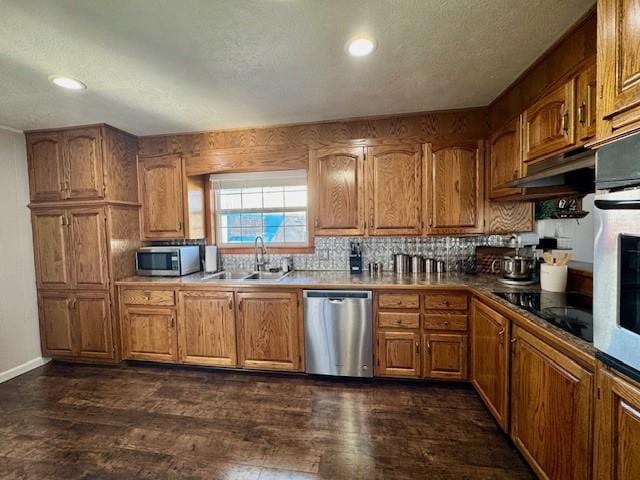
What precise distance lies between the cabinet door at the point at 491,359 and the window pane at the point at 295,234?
71.9 inches

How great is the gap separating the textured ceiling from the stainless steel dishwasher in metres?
1.65

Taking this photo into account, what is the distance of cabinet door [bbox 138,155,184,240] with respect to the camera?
308 centimetres

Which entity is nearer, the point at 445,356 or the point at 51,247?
the point at 445,356

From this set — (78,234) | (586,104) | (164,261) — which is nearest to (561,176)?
(586,104)

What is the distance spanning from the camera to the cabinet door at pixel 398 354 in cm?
242

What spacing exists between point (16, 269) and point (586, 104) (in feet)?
15.4

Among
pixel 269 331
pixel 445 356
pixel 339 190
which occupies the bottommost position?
pixel 445 356

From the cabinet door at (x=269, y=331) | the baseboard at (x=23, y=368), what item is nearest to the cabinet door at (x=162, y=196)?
the cabinet door at (x=269, y=331)

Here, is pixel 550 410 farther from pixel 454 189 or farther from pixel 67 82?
pixel 67 82

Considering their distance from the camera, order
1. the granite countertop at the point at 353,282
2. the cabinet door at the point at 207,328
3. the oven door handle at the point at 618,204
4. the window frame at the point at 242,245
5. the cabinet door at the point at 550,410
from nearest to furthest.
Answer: the oven door handle at the point at 618,204
the cabinet door at the point at 550,410
the granite countertop at the point at 353,282
the cabinet door at the point at 207,328
the window frame at the point at 242,245

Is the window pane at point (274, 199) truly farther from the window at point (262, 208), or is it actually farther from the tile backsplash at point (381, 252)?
the tile backsplash at point (381, 252)

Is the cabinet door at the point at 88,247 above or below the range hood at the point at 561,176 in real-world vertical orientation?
below

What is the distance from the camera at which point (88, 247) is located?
2.88 meters

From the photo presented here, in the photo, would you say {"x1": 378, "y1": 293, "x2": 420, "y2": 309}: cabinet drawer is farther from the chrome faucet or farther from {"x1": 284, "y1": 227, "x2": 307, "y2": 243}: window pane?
the chrome faucet
